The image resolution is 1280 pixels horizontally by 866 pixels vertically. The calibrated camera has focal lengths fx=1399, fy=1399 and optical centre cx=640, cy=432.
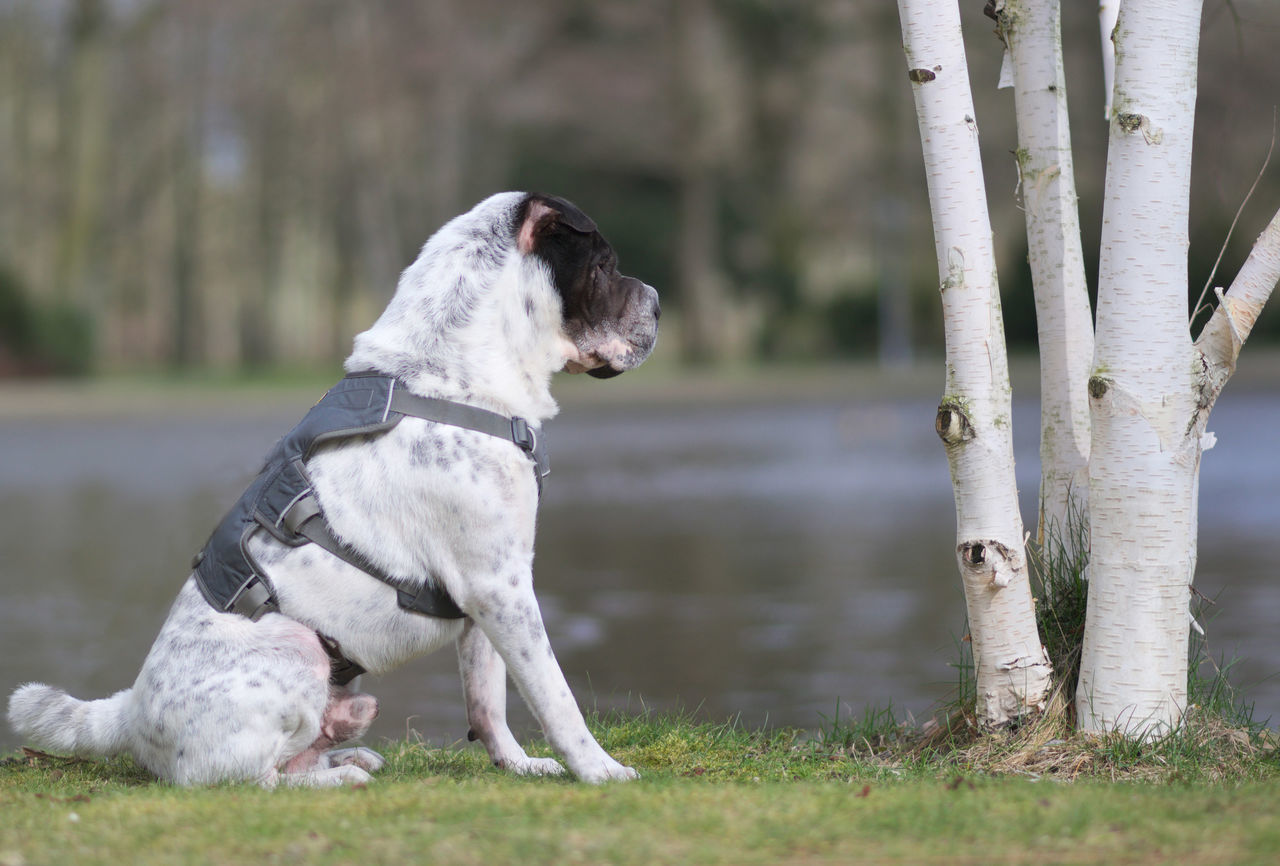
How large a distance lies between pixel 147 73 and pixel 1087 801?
39749mm

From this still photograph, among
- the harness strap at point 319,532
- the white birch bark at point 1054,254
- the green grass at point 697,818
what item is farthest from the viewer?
the white birch bark at point 1054,254

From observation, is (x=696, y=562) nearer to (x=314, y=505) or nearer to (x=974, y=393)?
(x=974, y=393)

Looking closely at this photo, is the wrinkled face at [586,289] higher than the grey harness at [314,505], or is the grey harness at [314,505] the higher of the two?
the wrinkled face at [586,289]

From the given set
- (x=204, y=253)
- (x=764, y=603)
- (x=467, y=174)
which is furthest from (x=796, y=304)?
(x=764, y=603)

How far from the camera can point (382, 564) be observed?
4.30 meters

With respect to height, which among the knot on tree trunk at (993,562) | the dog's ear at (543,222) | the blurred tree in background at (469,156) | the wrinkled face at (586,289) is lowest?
the knot on tree trunk at (993,562)

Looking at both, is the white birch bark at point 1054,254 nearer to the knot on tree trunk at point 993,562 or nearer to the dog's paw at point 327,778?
the knot on tree trunk at point 993,562

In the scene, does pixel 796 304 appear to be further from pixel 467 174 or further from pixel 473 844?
pixel 473 844

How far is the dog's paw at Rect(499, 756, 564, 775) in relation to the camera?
466cm

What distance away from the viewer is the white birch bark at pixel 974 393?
4.77 metres

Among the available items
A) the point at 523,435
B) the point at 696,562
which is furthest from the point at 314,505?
the point at 696,562

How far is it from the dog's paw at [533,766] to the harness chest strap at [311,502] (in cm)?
64

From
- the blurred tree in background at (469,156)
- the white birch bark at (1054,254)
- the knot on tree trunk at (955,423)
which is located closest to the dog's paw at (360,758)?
the knot on tree trunk at (955,423)

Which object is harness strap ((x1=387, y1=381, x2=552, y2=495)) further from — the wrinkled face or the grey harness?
the wrinkled face
